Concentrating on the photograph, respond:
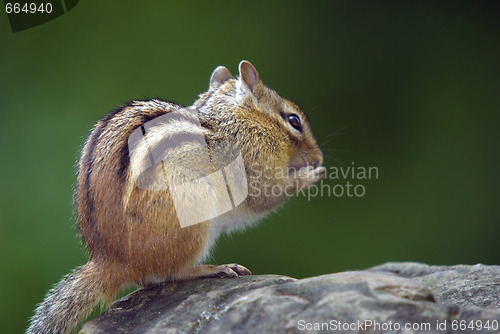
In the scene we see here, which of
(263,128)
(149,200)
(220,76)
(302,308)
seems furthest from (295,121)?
(302,308)

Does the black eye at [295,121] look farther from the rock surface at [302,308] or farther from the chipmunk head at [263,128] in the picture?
the rock surface at [302,308]

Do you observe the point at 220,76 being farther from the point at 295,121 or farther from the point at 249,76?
the point at 295,121

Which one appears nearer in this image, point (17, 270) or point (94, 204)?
point (94, 204)

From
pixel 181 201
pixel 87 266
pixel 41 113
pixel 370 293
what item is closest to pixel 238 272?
pixel 181 201

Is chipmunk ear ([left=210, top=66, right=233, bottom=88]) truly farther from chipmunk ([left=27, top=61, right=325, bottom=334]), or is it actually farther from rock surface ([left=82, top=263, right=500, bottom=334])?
rock surface ([left=82, top=263, right=500, bottom=334])

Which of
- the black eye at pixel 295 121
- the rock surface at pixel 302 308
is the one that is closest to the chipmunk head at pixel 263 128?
the black eye at pixel 295 121

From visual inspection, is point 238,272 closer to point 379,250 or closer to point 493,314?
point 493,314
